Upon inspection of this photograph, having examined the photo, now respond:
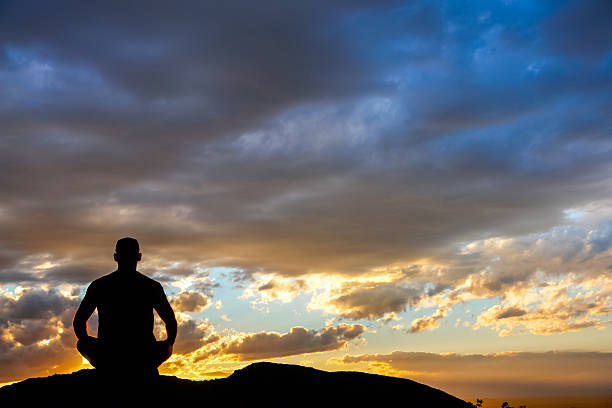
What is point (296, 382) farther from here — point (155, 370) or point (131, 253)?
point (131, 253)

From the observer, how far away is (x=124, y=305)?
532 inches

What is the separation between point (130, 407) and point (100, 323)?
2073 millimetres

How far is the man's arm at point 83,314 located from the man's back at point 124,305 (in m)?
0.06

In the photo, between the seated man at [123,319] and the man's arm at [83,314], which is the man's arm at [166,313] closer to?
the seated man at [123,319]

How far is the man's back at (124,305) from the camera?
13477 millimetres

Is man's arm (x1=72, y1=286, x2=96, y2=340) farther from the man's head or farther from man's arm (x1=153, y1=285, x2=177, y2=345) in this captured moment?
man's arm (x1=153, y1=285, x2=177, y2=345)

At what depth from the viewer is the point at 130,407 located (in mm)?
13422

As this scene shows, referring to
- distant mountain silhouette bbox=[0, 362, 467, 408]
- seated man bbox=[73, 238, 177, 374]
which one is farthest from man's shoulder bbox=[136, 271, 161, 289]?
distant mountain silhouette bbox=[0, 362, 467, 408]

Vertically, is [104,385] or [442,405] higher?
[104,385]

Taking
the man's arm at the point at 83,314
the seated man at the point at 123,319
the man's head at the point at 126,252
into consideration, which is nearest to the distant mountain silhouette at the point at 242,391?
the seated man at the point at 123,319

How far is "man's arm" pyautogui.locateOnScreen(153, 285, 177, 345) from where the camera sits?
1390 centimetres

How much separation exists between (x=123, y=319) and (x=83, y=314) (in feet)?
3.28

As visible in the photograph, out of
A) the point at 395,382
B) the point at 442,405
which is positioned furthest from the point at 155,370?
the point at 442,405

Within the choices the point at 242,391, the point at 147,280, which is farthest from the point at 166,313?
the point at 242,391
